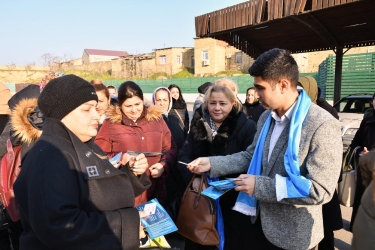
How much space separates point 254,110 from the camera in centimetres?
581

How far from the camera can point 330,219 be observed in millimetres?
2264

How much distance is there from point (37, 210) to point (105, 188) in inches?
12.8

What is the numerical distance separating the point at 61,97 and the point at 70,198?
51 centimetres

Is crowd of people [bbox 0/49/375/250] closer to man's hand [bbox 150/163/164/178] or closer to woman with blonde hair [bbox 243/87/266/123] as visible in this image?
man's hand [bbox 150/163/164/178]

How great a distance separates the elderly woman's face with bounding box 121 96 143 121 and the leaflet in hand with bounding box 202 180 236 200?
133 cm

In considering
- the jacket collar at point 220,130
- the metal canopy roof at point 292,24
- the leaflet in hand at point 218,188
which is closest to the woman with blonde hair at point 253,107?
the metal canopy roof at point 292,24

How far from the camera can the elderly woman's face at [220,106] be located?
2.75 m

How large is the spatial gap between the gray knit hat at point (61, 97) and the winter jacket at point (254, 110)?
4480 millimetres

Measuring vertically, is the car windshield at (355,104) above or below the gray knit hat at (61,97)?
below

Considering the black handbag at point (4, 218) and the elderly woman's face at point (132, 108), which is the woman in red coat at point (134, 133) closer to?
the elderly woman's face at point (132, 108)

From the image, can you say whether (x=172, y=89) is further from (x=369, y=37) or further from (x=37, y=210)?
(x=369, y=37)

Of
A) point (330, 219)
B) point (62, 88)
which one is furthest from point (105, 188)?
point (330, 219)

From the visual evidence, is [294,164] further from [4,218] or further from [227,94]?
[4,218]

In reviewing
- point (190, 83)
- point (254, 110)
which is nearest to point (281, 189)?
point (254, 110)
